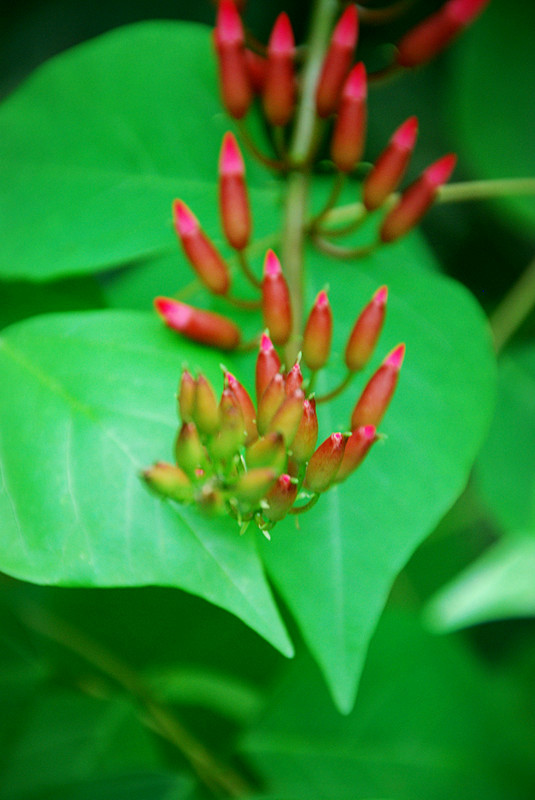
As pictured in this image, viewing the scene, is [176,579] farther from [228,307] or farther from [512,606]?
[512,606]

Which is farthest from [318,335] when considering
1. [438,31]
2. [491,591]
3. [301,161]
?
[491,591]

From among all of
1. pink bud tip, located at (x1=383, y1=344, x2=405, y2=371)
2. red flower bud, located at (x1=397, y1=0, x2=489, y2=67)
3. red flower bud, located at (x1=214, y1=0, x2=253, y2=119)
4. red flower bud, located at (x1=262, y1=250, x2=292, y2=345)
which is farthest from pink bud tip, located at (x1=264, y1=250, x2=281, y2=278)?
red flower bud, located at (x1=397, y1=0, x2=489, y2=67)

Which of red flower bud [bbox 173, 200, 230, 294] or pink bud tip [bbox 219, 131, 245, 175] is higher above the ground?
pink bud tip [bbox 219, 131, 245, 175]

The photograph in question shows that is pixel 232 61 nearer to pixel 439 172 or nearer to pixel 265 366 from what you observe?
pixel 439 172

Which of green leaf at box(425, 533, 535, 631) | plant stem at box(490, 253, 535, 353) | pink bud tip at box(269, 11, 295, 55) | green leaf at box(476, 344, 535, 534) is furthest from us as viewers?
green leaf at box(425, 533, 535, 631)

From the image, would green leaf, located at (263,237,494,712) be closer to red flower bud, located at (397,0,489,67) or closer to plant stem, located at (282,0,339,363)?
plant stem, located at (282,0,339,363)

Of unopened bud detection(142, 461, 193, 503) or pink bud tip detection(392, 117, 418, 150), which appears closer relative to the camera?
unopened bud detection(142, 461, 193, 503)

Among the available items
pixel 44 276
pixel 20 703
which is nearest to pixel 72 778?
pixel 20 703
